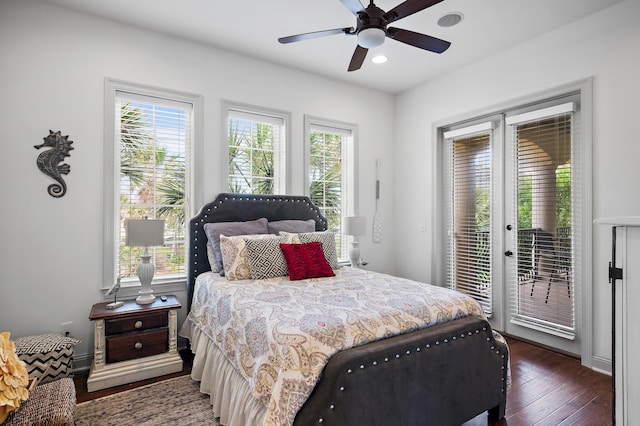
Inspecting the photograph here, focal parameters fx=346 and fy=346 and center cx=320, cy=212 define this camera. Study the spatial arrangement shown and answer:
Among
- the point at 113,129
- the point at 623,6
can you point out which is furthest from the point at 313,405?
the point at 623,6

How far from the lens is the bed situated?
1558 mm

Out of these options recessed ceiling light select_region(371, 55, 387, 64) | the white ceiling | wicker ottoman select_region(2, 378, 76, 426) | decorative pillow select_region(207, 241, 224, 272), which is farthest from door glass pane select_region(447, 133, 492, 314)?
wicker ottoman select_region(2, 378, 76, 426)

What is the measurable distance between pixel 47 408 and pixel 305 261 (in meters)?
1.86

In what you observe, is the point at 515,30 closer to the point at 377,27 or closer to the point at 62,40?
the point at 377,27

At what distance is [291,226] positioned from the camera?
12.0ft

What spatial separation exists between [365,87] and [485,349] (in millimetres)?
3657

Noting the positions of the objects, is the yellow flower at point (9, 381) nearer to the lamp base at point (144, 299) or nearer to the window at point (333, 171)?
the lamp base at point (144, 299)

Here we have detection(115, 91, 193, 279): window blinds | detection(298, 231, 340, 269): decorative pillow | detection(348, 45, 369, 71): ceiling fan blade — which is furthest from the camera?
detection(298, 231, 340, 269): decorative pillow

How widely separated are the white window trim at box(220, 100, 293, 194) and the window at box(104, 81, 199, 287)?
0.30 m

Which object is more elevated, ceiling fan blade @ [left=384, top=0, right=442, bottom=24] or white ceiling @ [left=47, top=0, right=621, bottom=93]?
white ceiling @ [left=47, top=0, right=621, bottom=93]

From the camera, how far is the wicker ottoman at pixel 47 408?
4.84 ft

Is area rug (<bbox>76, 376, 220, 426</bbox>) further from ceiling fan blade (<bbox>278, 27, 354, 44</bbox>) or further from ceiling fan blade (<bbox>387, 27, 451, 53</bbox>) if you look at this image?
ceiling fan blade (<bbox>387, 27, 451, 53</bbox>)

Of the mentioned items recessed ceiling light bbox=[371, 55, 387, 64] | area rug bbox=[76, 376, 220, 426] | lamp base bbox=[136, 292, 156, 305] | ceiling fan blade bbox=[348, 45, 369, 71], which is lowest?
area rug bbox=[76, 376, 220, 426]

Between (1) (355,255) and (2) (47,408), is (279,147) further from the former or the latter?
(2) (47,408)
